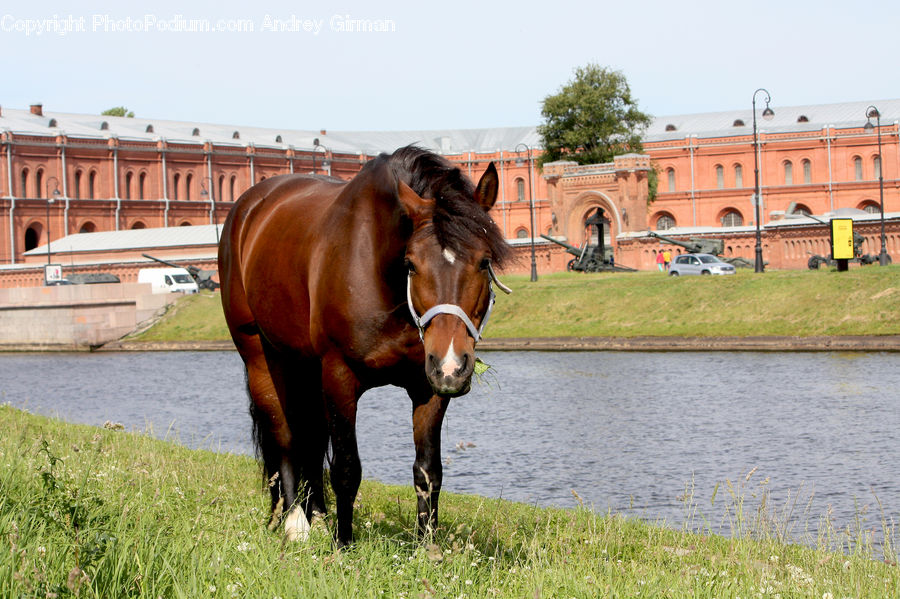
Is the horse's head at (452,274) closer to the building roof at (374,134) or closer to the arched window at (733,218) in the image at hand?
the building roof at (374,134)

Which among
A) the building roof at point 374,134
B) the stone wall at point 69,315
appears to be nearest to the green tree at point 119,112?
the building roof at point 374,134

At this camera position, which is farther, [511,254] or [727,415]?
[727,415]

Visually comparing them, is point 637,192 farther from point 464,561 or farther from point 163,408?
point 464,561

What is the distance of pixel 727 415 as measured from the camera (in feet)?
53.7

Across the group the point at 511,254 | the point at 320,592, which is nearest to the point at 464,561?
the point at 320,592

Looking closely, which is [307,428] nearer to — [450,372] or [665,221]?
[450,372]

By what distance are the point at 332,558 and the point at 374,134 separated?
109194 millimetres

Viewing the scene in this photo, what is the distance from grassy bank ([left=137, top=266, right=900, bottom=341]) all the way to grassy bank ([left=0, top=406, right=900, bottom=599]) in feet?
72.4

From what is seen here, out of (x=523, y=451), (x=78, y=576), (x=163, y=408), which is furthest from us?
(x=163, y=408)

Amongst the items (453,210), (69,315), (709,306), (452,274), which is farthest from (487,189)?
(69,315)

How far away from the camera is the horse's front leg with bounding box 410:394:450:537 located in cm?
516

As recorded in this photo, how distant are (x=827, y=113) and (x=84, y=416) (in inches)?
3430

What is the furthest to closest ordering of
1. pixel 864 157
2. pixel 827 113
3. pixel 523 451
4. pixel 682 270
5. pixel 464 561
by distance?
pixel 827 113
pixel 864 157
pixel 682 270
pixel 523 451
pixel 464 561

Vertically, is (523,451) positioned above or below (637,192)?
below
